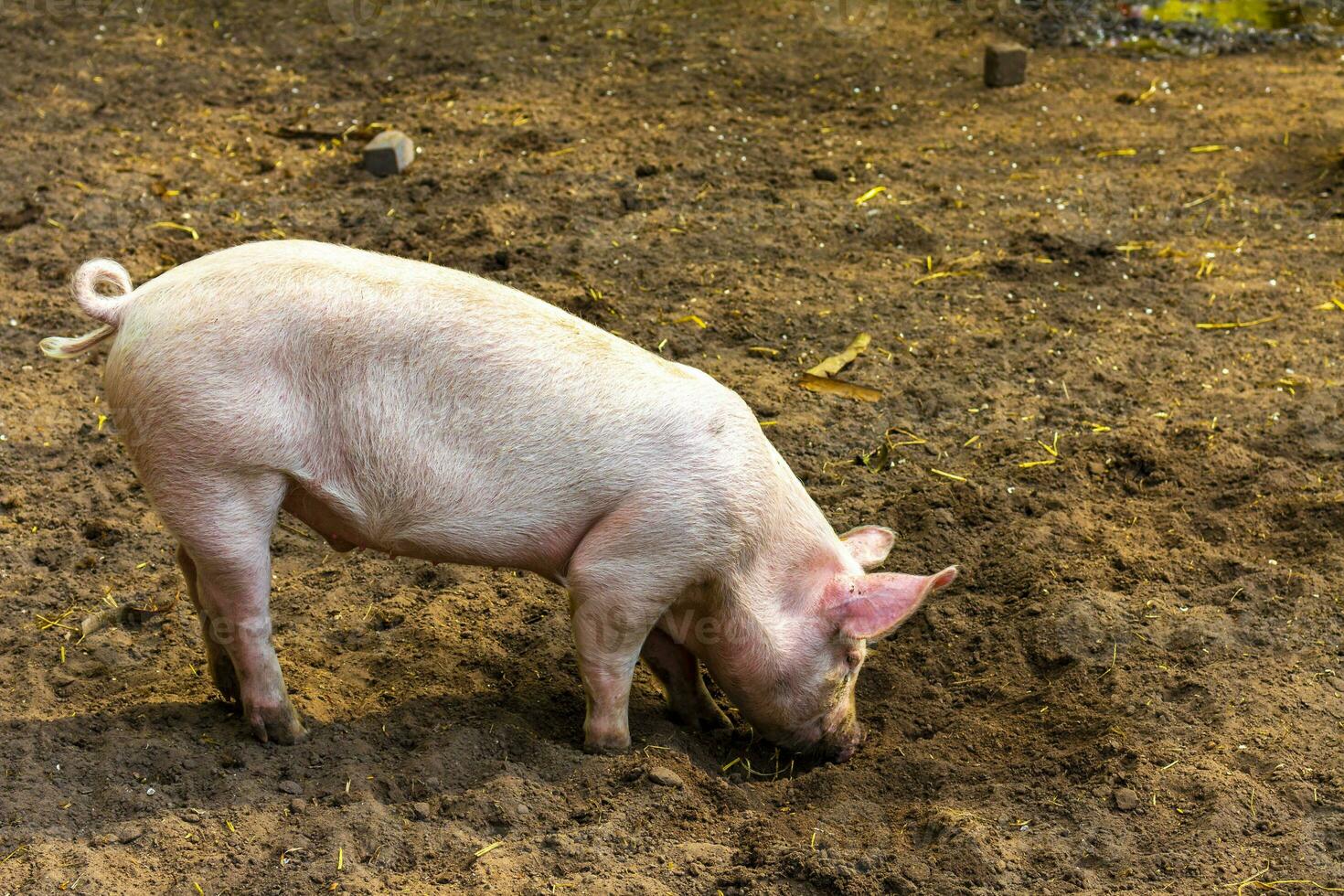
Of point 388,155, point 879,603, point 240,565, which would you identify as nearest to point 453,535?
point 240,565

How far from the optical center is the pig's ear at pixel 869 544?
4.34 m

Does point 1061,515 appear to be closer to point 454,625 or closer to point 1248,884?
point 1248,884

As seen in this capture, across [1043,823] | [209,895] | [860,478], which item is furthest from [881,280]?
[209,895]

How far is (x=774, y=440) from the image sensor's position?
19.0 ft

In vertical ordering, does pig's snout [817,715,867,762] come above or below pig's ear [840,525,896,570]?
below

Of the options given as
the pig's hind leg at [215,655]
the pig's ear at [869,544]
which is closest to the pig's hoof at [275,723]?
the pig's hind leg at [215,655]

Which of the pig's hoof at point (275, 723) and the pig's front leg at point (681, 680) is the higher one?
the pig's hoof at point (275, 723)

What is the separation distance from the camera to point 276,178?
7723mm

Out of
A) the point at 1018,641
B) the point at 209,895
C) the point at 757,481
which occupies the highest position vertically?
the point at 757,481

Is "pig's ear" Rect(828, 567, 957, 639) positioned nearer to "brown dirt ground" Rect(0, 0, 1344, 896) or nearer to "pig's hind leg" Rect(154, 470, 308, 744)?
"brown dirt ground" Rect(0, 0, 1344, 896)

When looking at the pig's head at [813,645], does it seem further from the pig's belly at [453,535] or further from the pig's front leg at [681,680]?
the pig's belly at [453,535]

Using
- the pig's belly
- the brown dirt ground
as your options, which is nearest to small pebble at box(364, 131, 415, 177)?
the brown dirt ground

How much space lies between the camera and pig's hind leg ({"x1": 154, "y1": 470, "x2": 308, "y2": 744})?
364 centimetres

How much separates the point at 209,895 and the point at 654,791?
127cm
